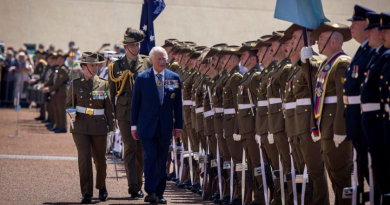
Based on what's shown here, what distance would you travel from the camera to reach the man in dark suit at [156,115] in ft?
36.0

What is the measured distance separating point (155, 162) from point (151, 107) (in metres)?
0.72

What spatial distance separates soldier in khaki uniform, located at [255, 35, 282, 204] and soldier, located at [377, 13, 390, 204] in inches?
107

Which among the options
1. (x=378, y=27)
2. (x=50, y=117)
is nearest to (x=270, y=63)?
(x=378, y=27)

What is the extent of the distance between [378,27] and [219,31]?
30.0 meters

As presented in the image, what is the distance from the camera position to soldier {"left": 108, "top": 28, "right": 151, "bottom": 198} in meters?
12.0

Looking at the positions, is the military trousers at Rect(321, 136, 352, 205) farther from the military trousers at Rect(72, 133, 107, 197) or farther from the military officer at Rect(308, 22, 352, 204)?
the military trousers at Rect(72, 133, 107, 197)

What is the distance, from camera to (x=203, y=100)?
12578mm

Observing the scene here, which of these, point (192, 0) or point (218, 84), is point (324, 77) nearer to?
point (218, 84)

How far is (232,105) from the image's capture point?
1153 centimetres

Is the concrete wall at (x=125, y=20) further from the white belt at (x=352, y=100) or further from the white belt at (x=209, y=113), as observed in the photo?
the white belt at (x=352, y=100)

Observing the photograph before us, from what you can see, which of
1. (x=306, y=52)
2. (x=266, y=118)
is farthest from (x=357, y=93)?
(x=266, y=118)

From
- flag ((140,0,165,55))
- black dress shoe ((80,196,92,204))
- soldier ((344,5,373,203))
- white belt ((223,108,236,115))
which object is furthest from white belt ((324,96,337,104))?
flag ((140,0,165,55))

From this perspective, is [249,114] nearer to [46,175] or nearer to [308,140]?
[308,140]

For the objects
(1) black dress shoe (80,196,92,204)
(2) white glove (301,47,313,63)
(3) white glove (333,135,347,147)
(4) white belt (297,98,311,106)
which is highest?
(2) white glove (301,47,313,63)
